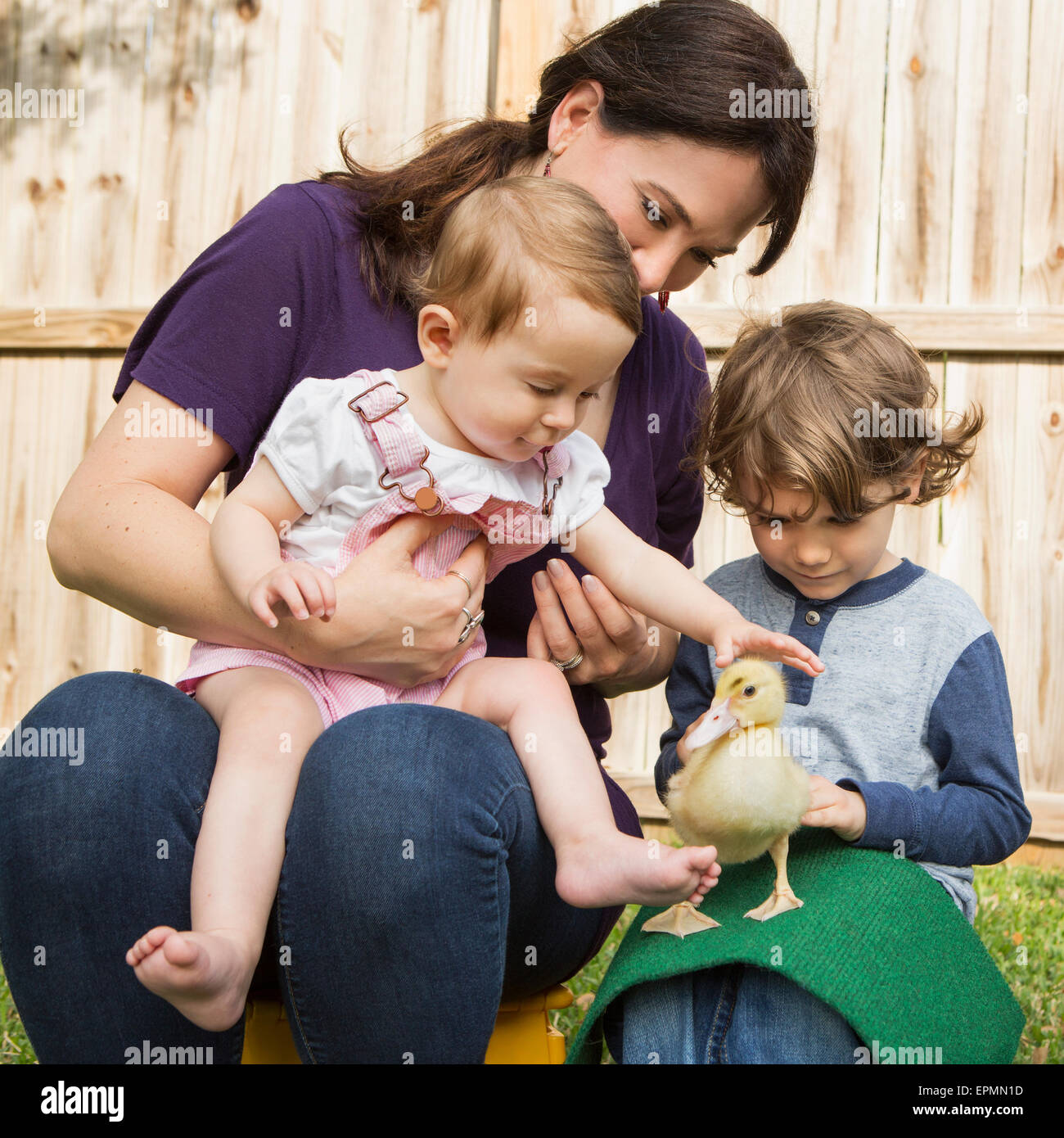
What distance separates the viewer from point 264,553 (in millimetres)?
1523

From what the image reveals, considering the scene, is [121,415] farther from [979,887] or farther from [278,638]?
[979,887]

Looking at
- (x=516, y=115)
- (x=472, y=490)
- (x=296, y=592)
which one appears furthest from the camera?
(x=516, y=115)

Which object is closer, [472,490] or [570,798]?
[570,798]

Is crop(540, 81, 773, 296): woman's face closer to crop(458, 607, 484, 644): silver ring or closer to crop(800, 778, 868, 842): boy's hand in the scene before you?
crop(458, 607, 484, 644): silver ring

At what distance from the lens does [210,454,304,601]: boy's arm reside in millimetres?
1486

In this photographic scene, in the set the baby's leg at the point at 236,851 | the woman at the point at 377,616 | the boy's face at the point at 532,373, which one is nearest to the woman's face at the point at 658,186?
the woman at the point at 377,616

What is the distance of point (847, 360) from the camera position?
6.24 ft

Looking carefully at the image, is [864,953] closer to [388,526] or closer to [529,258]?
[388,526]


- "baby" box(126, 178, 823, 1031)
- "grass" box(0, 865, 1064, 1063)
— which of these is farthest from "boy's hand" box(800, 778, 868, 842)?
"grass" box(0, 865, 1064, 1063)

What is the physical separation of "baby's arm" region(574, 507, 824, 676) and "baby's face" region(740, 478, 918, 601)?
6.4 inches

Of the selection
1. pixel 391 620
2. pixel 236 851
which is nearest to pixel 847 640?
pixel 391 620

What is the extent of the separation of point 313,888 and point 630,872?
15.5 inches

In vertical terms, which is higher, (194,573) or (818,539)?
(818,539)

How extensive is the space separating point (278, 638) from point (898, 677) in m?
0.99
